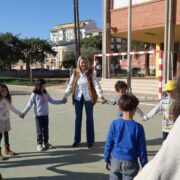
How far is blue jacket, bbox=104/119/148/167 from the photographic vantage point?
360cm

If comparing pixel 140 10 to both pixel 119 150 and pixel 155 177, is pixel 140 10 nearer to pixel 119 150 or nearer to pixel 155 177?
pixel 119 150

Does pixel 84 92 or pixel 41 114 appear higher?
pixel 84 92

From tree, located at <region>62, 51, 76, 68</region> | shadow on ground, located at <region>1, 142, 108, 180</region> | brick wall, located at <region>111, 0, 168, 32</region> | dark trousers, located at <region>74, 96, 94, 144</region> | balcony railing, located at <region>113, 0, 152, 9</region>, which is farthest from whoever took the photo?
tree, located at <region>62, 51, 76, 68</region>

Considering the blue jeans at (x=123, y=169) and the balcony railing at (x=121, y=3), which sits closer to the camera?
the blue jeans at (x=123, y=169)

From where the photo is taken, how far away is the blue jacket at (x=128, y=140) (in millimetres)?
3598

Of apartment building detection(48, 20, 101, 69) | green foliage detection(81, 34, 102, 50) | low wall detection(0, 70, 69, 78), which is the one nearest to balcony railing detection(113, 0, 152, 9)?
low wall detection(0, 70, 69, 78)

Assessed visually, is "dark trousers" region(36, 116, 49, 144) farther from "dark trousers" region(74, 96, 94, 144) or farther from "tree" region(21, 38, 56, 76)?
"tree" region(21, 38, 56, 76)

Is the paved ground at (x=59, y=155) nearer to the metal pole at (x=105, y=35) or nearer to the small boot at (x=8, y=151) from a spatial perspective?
the small boot at (x=8, y=151)

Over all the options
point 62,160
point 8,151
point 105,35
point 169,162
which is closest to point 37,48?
point 105,35

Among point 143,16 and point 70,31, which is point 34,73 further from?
point 70,31

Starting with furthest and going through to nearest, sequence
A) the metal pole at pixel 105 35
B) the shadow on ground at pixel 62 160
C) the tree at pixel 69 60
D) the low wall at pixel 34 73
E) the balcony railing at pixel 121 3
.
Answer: the tree at pixel 69 60 < the low wall at pixel 34 73 < the metal pole at pixel 105 35 < the balcony railing at pixel 121 3 < the shadow on ground at pixel 62 160

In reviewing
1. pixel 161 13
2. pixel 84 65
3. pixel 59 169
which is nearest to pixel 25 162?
pixel 59 169

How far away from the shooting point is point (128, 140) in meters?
3.61

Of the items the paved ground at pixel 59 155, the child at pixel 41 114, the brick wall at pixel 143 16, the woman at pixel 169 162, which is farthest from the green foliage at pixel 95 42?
the woman at pixel 169 162
